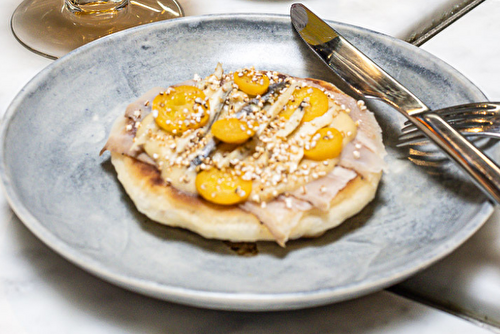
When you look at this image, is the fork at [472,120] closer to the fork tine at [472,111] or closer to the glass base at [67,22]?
the fork tine at [472,111]

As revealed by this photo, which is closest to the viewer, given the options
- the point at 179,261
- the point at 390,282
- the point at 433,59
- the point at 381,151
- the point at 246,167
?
→ the point at 390,282

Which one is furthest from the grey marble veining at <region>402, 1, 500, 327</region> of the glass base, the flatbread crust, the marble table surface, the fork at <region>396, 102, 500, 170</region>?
the glass base

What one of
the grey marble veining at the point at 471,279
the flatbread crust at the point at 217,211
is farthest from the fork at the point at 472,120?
the flatbread crust at the point at 217,211

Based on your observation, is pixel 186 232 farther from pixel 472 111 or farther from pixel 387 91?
pixel 472 111

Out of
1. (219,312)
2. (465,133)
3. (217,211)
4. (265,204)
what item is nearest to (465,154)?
(465,133)

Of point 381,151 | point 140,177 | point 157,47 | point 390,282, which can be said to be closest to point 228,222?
point 140,177

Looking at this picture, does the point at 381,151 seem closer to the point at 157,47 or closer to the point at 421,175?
the point at 421,175
